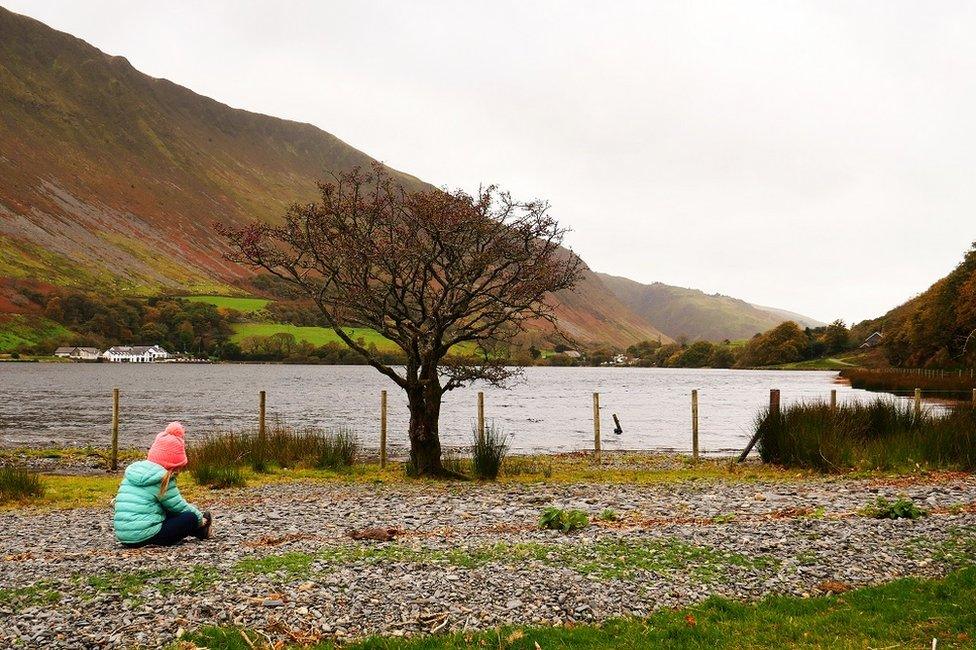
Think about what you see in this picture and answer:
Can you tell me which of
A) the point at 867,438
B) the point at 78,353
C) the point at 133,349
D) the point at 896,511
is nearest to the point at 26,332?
the point at 78,353

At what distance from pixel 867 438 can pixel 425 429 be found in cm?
1364

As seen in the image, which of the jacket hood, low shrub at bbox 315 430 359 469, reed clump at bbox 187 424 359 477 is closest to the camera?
the jacket hood

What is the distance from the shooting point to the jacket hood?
33.8 feet

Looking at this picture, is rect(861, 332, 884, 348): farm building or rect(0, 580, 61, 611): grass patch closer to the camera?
rect(0, 580, 61, 611): grass patch

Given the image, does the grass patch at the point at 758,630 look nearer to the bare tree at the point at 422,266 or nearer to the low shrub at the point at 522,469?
the bare tree at the point at 422,266

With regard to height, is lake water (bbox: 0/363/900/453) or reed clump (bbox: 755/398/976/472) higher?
reed clump (bbox: 755/398/976/472)

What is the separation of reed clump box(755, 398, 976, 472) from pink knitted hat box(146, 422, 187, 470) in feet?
54.7

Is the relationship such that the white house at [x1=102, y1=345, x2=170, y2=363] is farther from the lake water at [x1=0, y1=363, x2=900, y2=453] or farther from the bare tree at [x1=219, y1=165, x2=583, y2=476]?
the bare tree at [x1=219, y1=165, x2=583, y2=476]

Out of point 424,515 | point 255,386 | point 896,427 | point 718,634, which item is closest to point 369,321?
point 424,515

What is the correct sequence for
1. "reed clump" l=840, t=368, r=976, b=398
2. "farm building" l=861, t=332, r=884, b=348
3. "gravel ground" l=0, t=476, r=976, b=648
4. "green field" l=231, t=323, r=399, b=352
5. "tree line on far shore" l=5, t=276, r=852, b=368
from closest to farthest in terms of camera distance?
1. "gravel ground" l=0, t=476, r=976, b=648
2. "reed clump" l=840, t=368, r=976, b=398
3. "farm building" l=861, t=332, r=884, b=348
4. "tree line on far shore" l=5, t=276, r=852, b=368
5. "green field" l=231, t=323, r=399, b=352

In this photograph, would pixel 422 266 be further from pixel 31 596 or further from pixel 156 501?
pixel 31 596

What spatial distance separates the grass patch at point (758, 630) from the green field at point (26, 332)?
175m

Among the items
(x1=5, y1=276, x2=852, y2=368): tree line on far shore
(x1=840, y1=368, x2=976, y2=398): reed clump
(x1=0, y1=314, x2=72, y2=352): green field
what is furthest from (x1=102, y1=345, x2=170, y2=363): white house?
(x1=840, y1=368, x2=976, y2=398): reed clump

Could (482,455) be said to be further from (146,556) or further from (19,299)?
(19,299)
